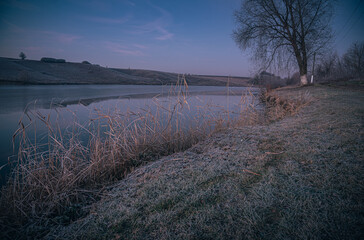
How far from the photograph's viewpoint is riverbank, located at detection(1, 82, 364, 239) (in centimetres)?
107


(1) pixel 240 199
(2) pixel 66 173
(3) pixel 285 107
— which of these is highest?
(3) pixel 285 107

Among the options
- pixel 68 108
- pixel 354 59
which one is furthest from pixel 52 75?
pixel 354 59

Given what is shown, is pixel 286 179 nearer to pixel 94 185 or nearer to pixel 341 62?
pixel 94 185

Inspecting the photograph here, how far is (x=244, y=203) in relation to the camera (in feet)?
4.19

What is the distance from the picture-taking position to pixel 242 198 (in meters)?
1.34

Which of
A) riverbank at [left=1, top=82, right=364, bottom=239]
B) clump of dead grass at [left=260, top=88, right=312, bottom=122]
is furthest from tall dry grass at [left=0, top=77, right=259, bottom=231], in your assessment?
clump of dead grass at [left=260, top=88, right=312, bottom=122]

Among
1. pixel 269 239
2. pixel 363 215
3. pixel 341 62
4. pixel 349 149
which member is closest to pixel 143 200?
pixel 269 239

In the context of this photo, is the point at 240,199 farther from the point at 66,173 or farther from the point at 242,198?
the point at 66,173

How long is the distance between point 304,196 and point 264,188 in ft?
0.89

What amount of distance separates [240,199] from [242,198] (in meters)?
0.02

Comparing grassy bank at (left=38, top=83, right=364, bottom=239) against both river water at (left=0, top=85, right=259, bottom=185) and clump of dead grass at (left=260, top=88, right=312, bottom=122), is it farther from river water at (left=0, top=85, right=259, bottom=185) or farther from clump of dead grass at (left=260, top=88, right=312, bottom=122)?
clump of dead grass at (left=260, top=88, right=312, bottom=122)

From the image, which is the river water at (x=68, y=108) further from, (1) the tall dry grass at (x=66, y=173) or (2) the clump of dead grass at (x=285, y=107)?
(2) the clump of dead grass at (x=285, y=107)

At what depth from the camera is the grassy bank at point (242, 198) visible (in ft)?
3.49

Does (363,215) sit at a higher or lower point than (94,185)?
higher
